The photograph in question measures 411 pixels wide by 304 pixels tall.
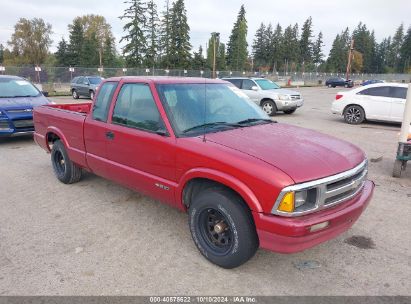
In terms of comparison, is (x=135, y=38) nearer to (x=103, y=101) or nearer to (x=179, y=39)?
(x=179, y=39)

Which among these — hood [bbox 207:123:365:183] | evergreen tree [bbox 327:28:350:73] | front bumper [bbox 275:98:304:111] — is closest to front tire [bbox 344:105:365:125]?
front bumper [bbox 275:98:304:111]

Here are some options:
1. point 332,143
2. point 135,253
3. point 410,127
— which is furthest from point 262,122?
point 410,127

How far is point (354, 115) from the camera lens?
42.2ft

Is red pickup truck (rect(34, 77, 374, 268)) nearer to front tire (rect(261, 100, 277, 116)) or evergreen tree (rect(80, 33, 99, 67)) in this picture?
front tire (rect(261, 100, 277, 116))

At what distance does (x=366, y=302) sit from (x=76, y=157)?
4131mm

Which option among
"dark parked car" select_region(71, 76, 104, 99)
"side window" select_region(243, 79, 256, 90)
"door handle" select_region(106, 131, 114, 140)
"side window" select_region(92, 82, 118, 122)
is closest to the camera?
"door handle" select_region(106, 131, 114, 140)

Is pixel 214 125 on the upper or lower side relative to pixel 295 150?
upper

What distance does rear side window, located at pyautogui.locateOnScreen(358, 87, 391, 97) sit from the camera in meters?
12.1

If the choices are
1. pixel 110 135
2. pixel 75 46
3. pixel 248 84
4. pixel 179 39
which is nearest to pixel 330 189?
pixel 110 135

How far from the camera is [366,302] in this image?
280 cm

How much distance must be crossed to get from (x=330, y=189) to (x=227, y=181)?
880 mm

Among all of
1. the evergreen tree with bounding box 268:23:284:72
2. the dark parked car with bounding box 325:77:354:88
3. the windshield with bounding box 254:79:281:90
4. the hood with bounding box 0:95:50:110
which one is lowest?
the hood with bounding box 0:95:50:110

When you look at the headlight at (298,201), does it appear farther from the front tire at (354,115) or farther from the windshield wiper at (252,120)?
the front tire at (354,115)

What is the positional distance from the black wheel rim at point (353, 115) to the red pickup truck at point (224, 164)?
32.0 feet
